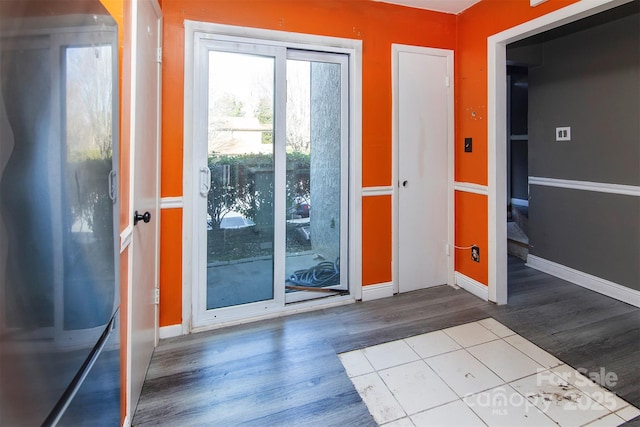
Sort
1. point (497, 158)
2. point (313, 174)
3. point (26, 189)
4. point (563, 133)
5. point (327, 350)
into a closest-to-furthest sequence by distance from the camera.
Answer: point (26, 189) < point (327, 350) < point (497, 158) < point (313, 174) < point (563, 133)

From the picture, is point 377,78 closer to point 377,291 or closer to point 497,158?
point 497,158

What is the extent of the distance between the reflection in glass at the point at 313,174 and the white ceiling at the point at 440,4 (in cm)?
85

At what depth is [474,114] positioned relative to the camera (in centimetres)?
285

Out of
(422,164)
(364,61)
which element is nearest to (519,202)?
(422,164)

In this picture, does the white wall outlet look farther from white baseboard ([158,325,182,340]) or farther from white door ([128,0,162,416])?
white baseboard ([158,325,182,340])

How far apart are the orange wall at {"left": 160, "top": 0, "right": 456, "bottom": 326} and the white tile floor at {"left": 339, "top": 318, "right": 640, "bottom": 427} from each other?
3.00 ft

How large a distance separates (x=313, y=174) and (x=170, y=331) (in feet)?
5.17

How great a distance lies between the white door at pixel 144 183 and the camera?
4.99 ft

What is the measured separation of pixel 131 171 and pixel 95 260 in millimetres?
778

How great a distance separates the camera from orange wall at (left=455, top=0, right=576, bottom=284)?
2682 mm

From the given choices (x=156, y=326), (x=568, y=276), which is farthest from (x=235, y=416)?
(x=568, y=276)

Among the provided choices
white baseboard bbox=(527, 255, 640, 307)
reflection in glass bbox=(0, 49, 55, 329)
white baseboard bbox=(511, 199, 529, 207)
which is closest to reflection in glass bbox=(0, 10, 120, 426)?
reflection in glass bbox=(0, 49, 55, 329)

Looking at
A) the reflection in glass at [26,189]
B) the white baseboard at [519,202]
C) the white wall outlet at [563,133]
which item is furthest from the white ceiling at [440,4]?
the white baseboard at [519,202]

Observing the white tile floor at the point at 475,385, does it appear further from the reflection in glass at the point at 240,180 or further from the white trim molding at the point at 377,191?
the white trim molding at the point at 377,191
